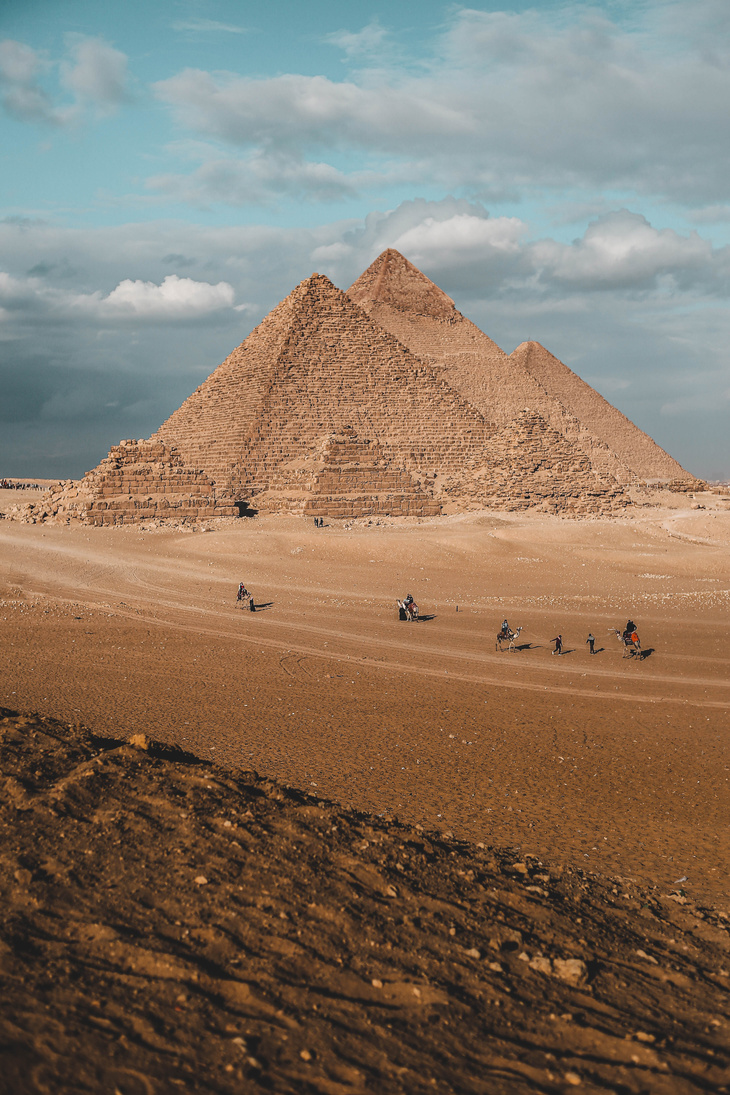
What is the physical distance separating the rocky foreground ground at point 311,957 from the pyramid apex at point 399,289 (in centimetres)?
9150

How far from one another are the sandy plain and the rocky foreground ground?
1246 millimetres

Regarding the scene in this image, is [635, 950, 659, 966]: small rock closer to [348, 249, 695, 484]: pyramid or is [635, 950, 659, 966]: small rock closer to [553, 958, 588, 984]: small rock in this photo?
[553, 958, 588, 984]: small rock

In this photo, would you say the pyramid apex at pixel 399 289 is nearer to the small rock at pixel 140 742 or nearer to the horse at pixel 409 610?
the horse at pixel 409 610

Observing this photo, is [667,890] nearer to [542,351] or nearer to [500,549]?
[500,549]

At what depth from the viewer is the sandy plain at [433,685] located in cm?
623

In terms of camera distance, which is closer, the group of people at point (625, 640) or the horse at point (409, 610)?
the group of people at point (625, 640)

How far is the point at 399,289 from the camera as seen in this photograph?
303 feet

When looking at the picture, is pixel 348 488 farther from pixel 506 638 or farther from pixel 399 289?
pixel 399 289

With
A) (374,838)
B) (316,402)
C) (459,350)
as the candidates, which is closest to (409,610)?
(374,838)

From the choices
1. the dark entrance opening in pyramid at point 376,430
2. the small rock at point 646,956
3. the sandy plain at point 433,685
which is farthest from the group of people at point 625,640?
the dark entrance opening in pyramid at point 376,430

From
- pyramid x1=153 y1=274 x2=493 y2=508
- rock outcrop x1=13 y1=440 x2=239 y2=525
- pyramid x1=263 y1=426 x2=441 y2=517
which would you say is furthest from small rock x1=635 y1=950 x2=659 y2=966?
pyramid x1=153 y1=274 x2=493 y2=508

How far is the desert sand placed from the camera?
9.19ft

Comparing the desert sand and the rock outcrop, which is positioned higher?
the rock outcrop

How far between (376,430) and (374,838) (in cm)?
6146
